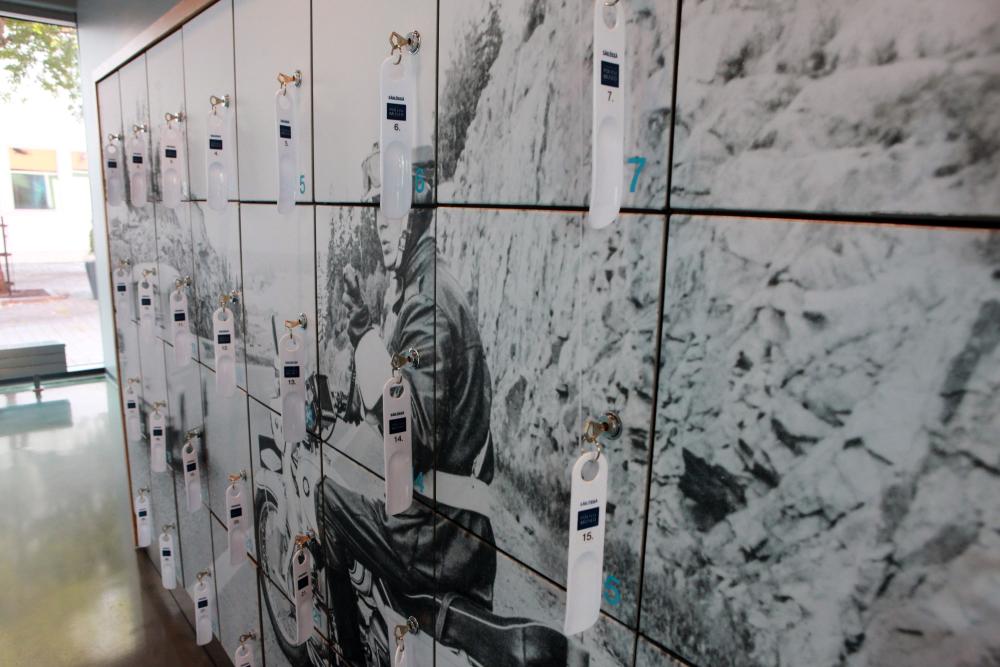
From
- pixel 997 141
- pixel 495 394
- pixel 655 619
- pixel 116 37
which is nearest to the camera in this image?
pixel 997 141

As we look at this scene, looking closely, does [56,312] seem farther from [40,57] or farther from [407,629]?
[407,629]

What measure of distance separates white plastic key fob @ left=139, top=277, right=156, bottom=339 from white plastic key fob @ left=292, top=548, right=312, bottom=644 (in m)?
1.61

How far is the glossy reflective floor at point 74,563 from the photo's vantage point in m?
2.89

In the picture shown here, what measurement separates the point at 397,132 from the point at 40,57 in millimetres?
6747

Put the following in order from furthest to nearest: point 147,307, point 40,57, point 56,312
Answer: point 56,312
point 40,57
point 147,307

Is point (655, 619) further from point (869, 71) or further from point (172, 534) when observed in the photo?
point (172, 534)

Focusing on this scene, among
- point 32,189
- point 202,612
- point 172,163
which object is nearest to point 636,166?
point 172,163

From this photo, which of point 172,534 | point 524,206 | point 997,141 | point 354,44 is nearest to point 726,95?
point 997,141

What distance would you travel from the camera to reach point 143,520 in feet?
11.4

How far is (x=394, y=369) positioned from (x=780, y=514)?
32.0 inches

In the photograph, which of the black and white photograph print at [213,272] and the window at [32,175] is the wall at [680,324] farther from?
the window at [32,175]

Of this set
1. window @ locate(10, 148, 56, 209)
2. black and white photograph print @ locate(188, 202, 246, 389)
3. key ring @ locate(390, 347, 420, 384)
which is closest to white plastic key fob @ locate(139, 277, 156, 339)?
black and white photograph print @ locate(188, 202, 246, 389)

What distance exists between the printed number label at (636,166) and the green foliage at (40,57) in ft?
23.2

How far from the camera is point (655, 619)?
864mm
